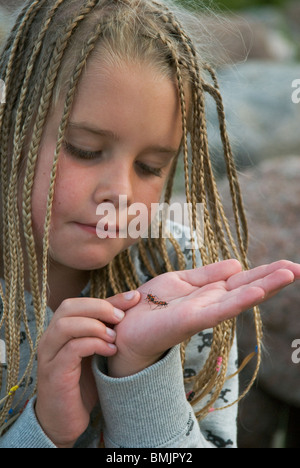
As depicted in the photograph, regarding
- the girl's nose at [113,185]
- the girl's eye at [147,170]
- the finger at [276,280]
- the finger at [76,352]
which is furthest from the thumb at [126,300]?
the finger at [276,280]

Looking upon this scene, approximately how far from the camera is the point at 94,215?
1919 mm

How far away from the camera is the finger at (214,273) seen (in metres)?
1.78

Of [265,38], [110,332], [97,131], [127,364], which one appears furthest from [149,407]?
[265,38]

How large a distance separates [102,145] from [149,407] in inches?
32.1

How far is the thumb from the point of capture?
6.25ft

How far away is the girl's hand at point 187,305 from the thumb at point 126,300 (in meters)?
0.02

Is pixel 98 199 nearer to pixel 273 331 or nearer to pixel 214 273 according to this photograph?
pixel 214 273

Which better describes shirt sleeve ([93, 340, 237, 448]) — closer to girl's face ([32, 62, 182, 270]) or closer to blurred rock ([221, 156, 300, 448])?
girl's face ([32, 62, 182, 270])

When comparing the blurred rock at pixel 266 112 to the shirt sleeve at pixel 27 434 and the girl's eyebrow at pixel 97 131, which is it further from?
the shirt sleeve at pixel 27 434

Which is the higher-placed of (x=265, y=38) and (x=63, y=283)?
(x=265, y=38)

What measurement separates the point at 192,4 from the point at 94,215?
3.10 ft

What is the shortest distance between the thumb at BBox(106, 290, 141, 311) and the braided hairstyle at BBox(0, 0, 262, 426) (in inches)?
8.4

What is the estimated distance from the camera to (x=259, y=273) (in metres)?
1.63

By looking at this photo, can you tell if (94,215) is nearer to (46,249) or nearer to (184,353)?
(46,249)
